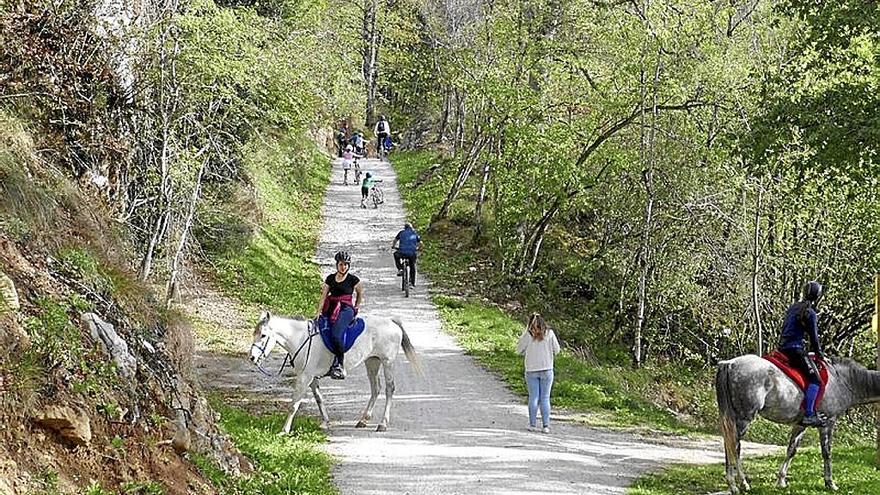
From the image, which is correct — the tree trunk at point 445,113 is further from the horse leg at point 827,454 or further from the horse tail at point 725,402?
the horse leg at point 827,454

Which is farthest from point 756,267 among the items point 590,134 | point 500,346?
point 590,134

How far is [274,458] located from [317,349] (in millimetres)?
2230

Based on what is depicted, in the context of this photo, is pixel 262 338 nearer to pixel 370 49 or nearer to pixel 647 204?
pixel 647 204

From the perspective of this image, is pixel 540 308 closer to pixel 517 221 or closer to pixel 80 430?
pixel 517 221

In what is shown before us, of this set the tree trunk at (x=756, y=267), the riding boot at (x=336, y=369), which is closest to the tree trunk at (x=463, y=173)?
the tree trunk at (x=756, y=267)

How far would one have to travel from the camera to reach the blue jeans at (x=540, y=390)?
1318cm

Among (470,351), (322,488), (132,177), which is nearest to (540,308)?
(470,351)

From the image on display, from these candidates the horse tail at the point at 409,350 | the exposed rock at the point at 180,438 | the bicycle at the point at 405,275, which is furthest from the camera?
the bicycle at the point at 405,275

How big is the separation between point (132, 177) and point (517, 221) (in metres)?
13.6

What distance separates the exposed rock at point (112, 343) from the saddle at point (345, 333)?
5.07m

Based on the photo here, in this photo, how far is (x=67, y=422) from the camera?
606 cm

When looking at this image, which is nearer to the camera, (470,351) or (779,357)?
(779,357)

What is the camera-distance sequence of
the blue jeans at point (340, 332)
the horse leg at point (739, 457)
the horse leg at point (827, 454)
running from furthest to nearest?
the blue jeans at point (340, 332), the horse leg at point (827, 454), the horse leg at point (739, 457)

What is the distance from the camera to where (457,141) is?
4244 cm
